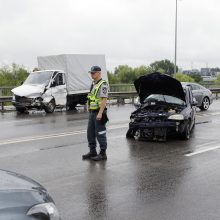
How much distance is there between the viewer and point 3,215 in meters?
3.01

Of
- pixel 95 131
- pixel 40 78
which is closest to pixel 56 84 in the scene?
pixel 40 78

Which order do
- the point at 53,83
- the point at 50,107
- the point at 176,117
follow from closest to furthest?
the point at 176,117 < the point at 50,107 < the point at 53,83

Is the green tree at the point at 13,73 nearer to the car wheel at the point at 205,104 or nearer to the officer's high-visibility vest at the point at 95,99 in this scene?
the car wheel at the point at 205,104

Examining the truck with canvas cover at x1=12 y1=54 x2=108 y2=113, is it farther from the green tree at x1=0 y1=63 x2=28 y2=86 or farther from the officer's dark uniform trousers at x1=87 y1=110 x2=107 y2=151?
the green tree at x1=0 y1=63 x2=28 y2=86

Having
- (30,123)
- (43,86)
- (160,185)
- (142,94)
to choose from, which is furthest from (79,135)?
(43,86)

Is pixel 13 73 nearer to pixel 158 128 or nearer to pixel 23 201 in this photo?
pixel 158 128

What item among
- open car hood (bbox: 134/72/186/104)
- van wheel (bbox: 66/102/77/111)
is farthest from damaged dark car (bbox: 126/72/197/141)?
van wheel (bbox: 66/102/77/111)

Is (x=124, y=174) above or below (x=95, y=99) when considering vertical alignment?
below

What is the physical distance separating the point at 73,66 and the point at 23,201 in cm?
2149

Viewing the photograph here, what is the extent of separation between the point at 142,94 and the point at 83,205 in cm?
722

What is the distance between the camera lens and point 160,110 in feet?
38.2

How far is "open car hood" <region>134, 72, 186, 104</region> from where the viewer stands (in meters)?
11.9

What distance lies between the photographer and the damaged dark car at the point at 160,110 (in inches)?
448

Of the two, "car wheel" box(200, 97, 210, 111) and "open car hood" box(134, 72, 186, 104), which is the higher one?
"open car hood" box(134, 72, 186, 104)
